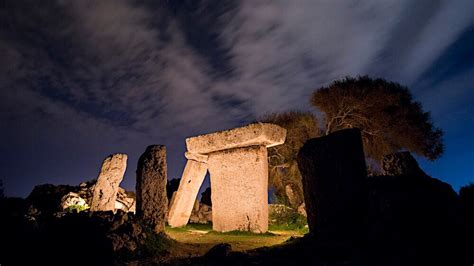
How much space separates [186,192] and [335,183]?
23.9 feet

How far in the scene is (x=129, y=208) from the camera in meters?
12.9

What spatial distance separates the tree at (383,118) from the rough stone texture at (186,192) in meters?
8.38

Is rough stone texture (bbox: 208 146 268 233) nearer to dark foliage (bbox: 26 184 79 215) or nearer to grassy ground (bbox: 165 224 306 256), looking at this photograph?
grassy ground (bbox: 165 224 306 256)

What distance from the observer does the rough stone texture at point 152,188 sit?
23.2 ft

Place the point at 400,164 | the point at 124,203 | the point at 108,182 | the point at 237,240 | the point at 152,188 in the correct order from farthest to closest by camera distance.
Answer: the point at 124,203, the point at 108,182, the point at 237,240, the point at 152,188, the point at 400,164

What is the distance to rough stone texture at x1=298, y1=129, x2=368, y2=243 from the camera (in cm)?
523

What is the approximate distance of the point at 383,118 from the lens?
1681 cm

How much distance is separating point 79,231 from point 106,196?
4.59m

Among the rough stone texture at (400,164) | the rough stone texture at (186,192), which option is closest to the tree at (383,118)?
the rough stone texture at (186,192)

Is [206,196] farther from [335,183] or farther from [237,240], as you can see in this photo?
[335,183]

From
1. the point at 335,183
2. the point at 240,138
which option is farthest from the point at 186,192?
the point at 335,183

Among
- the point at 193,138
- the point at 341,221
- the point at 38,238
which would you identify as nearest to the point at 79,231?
the point at 38,238

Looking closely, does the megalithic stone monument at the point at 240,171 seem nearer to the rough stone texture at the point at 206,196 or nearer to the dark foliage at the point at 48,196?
the dark foliage at the point at 48,196

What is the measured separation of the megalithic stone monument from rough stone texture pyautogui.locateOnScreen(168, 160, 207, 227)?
5.04 feet
